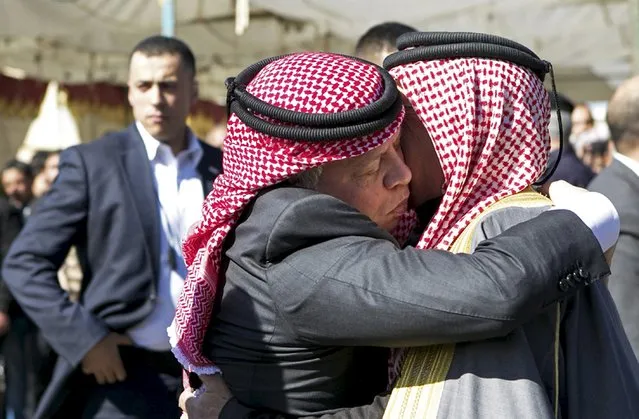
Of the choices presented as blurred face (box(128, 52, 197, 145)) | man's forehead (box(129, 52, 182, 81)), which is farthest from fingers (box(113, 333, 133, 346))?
man's forehead (box(129, 52, 182, 81))

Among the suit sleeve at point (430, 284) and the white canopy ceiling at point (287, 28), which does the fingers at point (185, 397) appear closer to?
the suit sleeve at point (430, 284)

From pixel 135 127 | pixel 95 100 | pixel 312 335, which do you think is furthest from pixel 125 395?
pixel 95 100

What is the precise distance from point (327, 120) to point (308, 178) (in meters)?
0.16

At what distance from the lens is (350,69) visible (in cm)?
200

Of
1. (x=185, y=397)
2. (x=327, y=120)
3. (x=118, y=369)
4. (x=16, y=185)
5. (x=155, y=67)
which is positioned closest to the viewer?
(x=327, y=120)

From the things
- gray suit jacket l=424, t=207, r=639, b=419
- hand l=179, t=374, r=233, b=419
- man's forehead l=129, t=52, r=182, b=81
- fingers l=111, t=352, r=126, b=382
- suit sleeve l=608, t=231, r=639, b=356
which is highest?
gray suit jacket l=424, t=207, r=639, b=419

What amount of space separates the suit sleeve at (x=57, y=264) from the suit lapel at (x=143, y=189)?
20cm

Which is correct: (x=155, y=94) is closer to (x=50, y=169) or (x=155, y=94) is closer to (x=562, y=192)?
(x=562, y=192)

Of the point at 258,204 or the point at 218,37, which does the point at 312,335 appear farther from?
the point at 218,37

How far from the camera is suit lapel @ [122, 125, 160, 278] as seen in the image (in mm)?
4086

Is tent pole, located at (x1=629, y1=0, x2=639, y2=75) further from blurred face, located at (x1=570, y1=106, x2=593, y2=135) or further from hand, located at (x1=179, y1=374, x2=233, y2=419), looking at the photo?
hand, located at (x1=179, y1=374, x2=233, y2=419)

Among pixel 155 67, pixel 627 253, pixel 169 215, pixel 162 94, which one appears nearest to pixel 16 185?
pixel 155 67

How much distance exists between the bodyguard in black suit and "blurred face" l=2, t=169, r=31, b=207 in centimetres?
434

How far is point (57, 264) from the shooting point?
13.7ft
